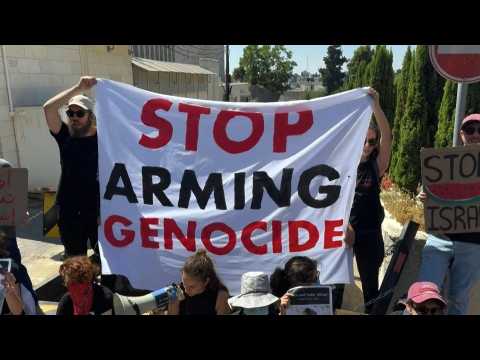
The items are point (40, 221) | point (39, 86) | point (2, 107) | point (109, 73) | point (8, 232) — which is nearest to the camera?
point (8, 232)

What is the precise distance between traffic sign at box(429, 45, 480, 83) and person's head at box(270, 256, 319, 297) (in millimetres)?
1638

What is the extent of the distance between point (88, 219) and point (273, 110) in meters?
1.47

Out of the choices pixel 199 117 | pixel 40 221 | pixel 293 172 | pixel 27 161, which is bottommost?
pixel 40 221

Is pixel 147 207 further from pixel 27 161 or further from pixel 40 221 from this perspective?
pixel 27 161

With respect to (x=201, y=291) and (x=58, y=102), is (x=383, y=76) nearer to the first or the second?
(x=58, y=102)

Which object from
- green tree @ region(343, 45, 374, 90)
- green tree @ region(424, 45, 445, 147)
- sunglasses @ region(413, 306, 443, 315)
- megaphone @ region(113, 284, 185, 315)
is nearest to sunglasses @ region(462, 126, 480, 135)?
sunglasses @ region(413, 306, 443, 315)

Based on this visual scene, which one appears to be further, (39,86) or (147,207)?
(39,86)

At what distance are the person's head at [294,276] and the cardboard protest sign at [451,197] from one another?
74 cm

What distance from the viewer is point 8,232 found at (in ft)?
9.96

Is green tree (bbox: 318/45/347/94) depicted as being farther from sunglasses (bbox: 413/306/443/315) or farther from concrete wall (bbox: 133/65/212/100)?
sunglasses (bbox: 413/306/443/315)

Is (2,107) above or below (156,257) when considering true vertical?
above

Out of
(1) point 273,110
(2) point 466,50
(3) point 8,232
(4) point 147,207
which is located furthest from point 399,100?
(3) point 8,232

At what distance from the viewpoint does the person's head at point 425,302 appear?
2410mm

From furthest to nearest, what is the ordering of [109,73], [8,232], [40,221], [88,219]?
[109,73] < [40,221] < [88,219] < [8,232]
